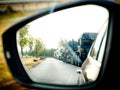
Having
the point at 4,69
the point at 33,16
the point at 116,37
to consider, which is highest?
the point at 33,16

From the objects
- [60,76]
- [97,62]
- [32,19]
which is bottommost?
[60,76]

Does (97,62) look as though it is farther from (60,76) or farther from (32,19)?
(60,76)

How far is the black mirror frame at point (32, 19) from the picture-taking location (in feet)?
4.09

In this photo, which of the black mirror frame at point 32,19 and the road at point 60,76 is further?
the road at point 60,76

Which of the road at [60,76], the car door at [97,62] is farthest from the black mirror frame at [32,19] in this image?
the car door at [97,62]

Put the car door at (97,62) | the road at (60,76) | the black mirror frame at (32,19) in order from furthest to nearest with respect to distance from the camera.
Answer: the road at (60,76) < the car door at (97,62) < the black mirror frame at (32,19)

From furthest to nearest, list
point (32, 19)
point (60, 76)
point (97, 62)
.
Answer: point (60, 76), point (97, 62), point (32, 19)

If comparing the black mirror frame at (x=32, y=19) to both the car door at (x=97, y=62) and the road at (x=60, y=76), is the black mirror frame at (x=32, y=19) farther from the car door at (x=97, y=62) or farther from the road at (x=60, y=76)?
the car door at (x=97, y=62)

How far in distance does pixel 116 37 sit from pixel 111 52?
0.24ft

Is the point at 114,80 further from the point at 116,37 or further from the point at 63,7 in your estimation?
the point at 63,7

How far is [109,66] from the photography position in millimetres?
1239

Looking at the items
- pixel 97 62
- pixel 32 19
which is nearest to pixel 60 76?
pixel 97 62

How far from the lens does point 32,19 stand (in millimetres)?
1438

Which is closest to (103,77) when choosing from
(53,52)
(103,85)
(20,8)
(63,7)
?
(103,85)
